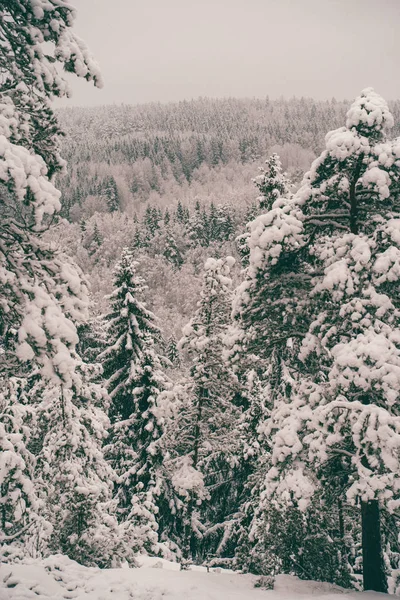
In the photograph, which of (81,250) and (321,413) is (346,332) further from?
(81,250)

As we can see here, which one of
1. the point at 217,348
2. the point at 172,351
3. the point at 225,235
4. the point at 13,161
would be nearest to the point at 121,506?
the point at 217,348

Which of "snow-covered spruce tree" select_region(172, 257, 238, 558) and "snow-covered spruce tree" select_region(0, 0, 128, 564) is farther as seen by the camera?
"snow-covered spruce tree" select_region(172, 257, 238, 558)

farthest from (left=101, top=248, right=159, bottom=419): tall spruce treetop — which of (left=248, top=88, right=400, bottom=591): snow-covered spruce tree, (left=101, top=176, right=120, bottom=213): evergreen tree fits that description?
(left=101, top=176, right=120, bottom=213): evergreen tree

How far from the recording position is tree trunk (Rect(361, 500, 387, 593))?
29.6 feet

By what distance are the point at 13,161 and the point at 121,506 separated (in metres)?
17.0

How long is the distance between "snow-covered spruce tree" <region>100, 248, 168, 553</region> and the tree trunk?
10.4 meters

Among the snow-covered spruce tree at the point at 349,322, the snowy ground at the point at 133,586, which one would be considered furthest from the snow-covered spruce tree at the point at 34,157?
the snow-covered spruce tree at the point at 349,322

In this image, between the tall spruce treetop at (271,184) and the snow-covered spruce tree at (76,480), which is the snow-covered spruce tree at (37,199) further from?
the tall spruce treetop at (271,184)

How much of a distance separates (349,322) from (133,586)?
6.52 meters

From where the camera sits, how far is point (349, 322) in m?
8.98

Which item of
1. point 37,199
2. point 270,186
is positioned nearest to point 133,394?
point 270,186

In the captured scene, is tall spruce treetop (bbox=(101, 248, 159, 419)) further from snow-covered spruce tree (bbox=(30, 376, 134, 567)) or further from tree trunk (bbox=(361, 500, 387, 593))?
tree trunk (bbox=(361, 500, 387, 593))

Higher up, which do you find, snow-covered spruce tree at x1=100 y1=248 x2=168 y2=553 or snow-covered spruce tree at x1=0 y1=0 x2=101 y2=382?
snow-covered spruce tree at x1=0 y1=0 x2=101 y2=382

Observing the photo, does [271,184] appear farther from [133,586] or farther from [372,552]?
[133,586]
